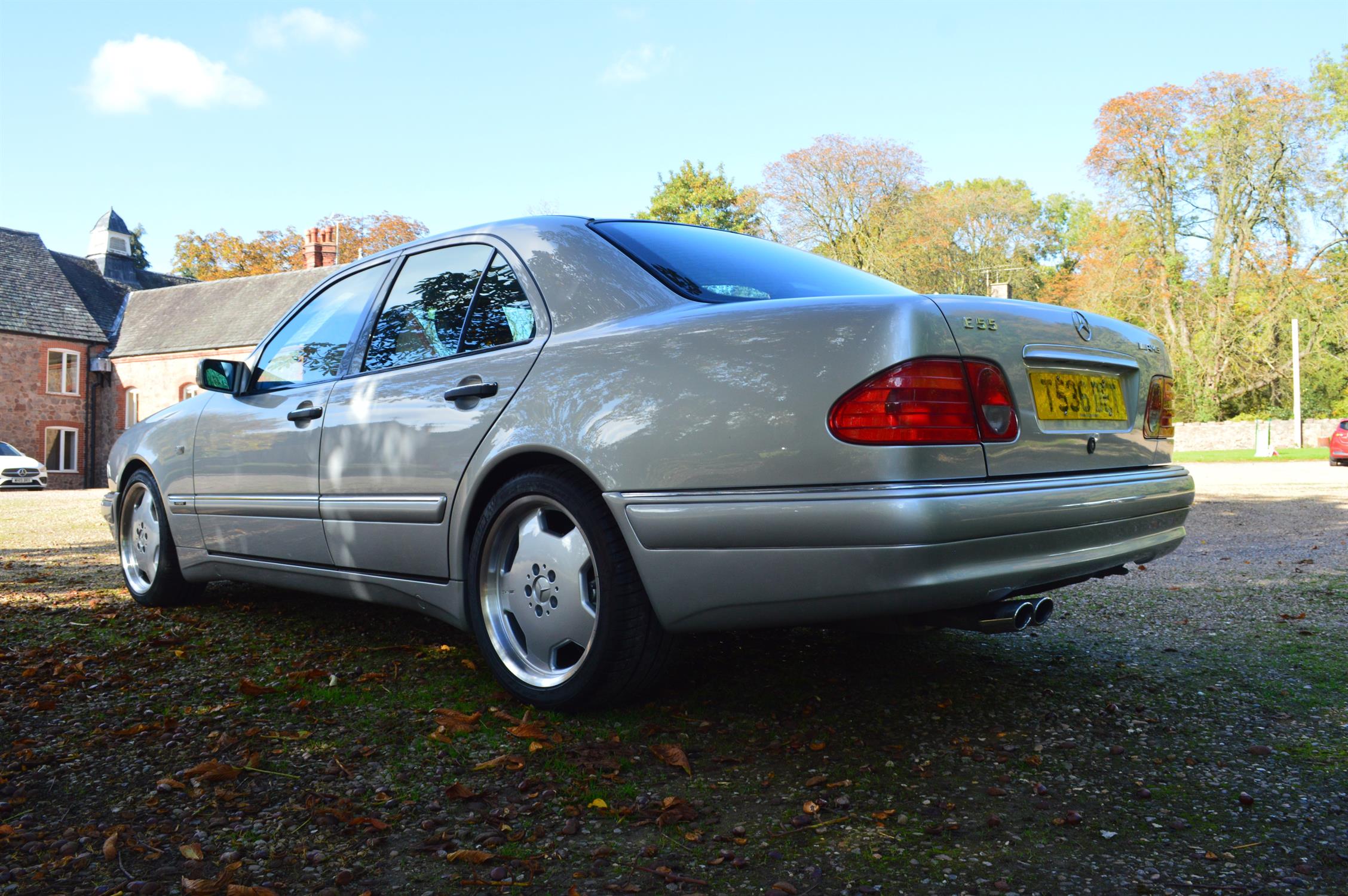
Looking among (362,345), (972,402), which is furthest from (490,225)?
(972,402)

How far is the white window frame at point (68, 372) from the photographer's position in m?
38.0

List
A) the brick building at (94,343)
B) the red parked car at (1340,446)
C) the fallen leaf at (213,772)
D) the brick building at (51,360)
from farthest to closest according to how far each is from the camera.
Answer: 1. the brick building at (94,343)
2. the brick building at (51,360)
3. the red parked car at (1340,446)
4. the fallen leaf at (213,772)

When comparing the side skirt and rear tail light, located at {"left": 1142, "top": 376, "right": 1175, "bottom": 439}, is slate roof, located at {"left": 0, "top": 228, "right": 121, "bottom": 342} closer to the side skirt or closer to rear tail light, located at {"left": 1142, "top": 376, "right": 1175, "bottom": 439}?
the side skirt

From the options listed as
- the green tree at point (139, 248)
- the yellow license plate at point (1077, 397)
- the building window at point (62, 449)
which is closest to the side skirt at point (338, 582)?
the yellow license plate at point (1077, 397)

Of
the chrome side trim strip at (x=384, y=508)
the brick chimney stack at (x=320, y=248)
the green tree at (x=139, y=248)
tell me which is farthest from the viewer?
the green tree at (x=139, y=248)

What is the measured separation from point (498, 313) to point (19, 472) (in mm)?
31888

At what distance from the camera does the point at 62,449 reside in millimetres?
38062

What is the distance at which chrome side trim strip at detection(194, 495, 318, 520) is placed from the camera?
3900 mm

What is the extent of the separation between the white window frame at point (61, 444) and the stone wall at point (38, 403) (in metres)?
0.04

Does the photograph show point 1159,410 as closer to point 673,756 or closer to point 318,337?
point 673,756

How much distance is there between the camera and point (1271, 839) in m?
2.17

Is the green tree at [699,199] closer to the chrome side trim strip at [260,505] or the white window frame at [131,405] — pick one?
the white window frame at [131,405]

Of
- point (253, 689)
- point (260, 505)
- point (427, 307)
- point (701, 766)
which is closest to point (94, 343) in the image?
point (260, 505)

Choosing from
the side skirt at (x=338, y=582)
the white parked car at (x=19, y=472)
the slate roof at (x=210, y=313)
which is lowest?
the white parked car at (x=19, y=472)
